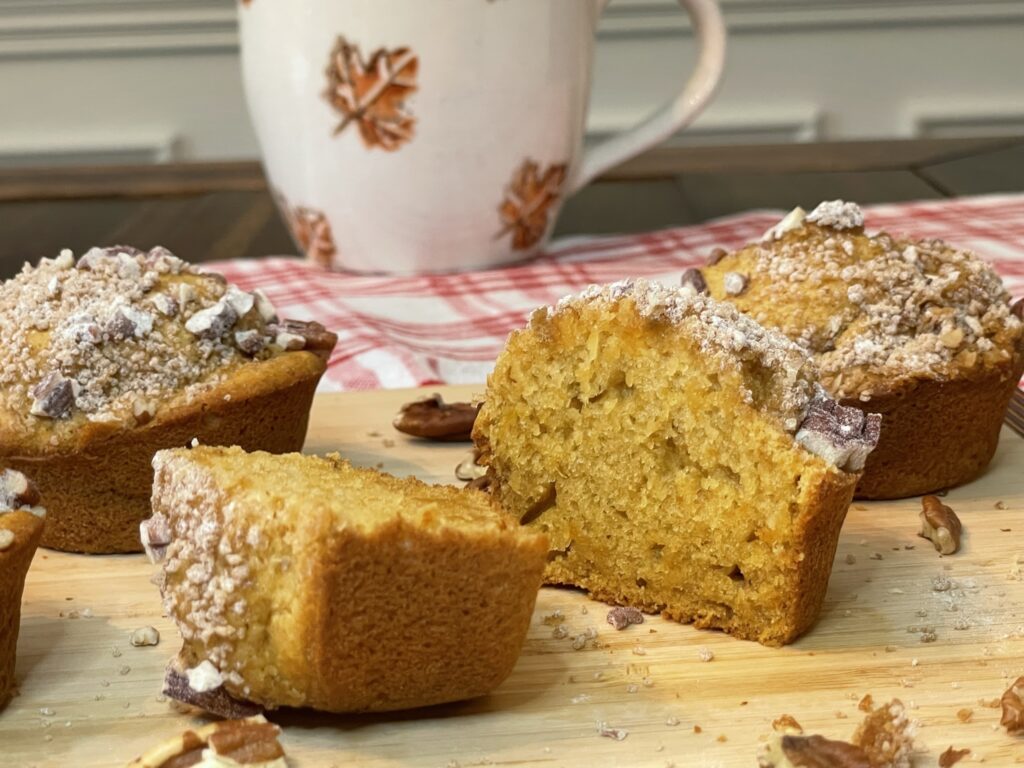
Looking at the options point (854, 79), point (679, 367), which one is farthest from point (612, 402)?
point (854, 79)

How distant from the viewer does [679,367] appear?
6.28ft

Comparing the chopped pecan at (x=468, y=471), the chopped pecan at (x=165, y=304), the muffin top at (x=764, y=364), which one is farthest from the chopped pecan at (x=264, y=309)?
the muffin top at (x=764, y=364)

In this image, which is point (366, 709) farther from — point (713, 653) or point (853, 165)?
point (853, 165)

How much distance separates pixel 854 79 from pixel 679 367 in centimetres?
456

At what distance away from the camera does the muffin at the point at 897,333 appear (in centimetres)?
226

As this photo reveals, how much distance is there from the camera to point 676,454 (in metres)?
1.97

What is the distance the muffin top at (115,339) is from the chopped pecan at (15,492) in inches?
10.2

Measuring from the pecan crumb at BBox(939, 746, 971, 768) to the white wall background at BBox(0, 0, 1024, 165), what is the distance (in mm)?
4692

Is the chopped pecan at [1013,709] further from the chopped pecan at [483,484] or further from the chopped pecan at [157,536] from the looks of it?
the chopped pecan at [157,536]

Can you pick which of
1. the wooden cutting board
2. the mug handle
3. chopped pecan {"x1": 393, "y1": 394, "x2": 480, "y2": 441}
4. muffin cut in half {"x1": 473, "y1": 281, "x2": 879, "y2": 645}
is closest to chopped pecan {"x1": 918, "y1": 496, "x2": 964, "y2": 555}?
the wooden cutting board

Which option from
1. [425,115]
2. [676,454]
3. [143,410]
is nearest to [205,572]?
[143,410]

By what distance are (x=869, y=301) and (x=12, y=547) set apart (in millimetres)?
1403

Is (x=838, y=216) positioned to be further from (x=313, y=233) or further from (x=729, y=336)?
(x=313, y=233)

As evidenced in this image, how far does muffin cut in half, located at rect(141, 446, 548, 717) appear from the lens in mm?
1602
